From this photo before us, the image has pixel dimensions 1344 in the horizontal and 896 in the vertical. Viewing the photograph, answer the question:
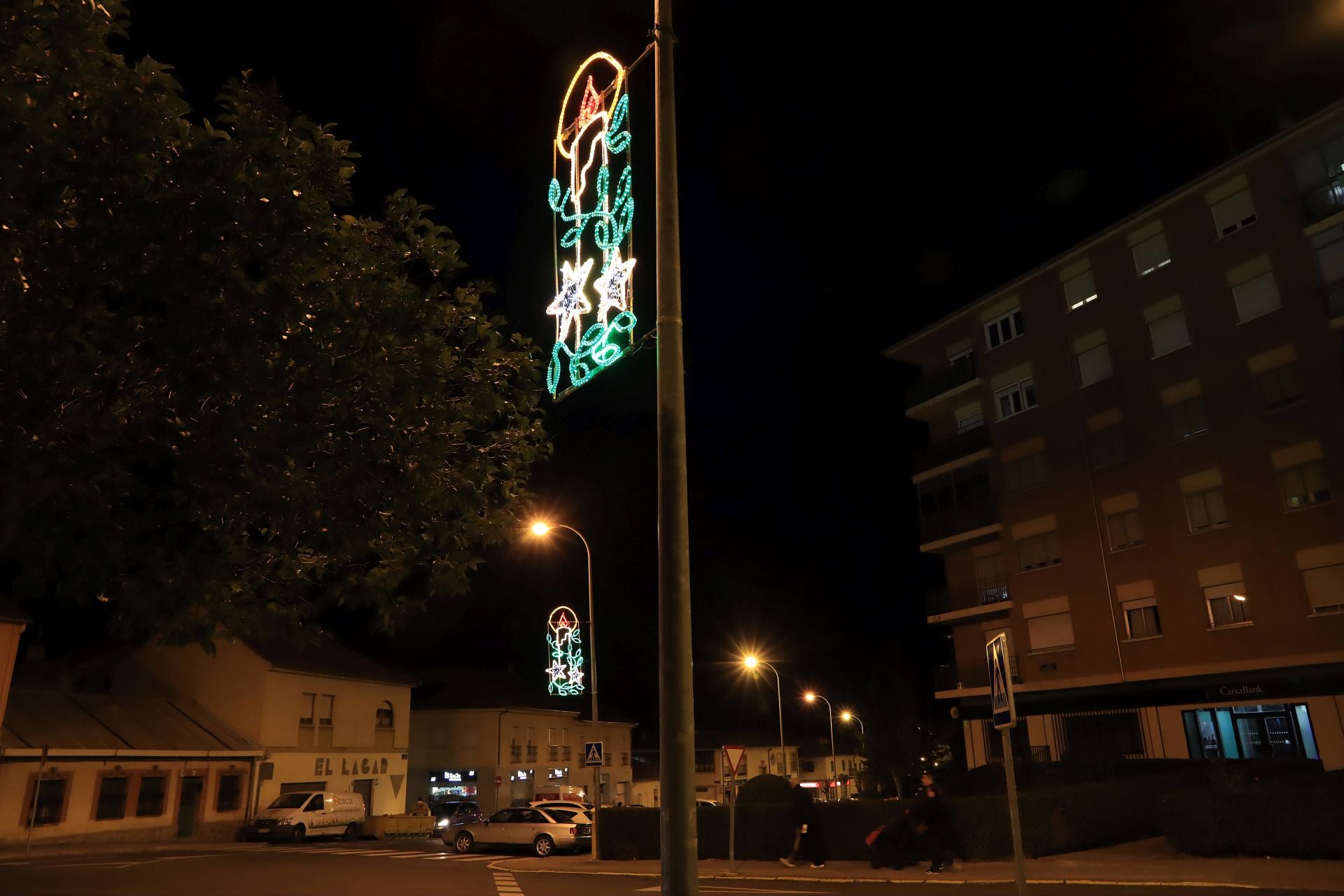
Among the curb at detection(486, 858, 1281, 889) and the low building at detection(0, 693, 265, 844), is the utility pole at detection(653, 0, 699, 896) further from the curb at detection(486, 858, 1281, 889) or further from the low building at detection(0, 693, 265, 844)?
the low building at detection(0, 693, 265, 844)

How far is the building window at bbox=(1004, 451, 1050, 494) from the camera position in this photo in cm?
3281

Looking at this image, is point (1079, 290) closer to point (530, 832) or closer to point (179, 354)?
point (530, 832)

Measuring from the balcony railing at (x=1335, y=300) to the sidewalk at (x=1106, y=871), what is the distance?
1477 cm

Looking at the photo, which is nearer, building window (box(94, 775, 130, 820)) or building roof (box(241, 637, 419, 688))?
building window (box(94, 775, 130, 820))

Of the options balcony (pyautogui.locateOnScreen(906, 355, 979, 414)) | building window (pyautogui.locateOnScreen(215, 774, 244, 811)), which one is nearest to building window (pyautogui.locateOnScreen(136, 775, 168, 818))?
building window (pyautogui.locateOnScreen(215, 774, 244, 811))

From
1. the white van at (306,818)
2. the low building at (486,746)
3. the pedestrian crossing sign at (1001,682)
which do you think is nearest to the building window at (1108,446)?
the pedestrian crossing sign at (1001,682)

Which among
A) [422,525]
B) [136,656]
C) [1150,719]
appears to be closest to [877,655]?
[1150,719]

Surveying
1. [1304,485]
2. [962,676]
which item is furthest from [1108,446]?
[962,676]

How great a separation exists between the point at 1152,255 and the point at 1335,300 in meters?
6.00

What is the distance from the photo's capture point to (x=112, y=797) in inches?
1283

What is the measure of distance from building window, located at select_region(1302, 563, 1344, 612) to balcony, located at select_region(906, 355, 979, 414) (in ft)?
44.5

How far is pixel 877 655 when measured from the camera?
76562 mm

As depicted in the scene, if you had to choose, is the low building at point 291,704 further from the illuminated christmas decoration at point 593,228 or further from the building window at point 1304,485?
the building window at point 1304,485

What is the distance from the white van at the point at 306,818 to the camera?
33406 millimetres
